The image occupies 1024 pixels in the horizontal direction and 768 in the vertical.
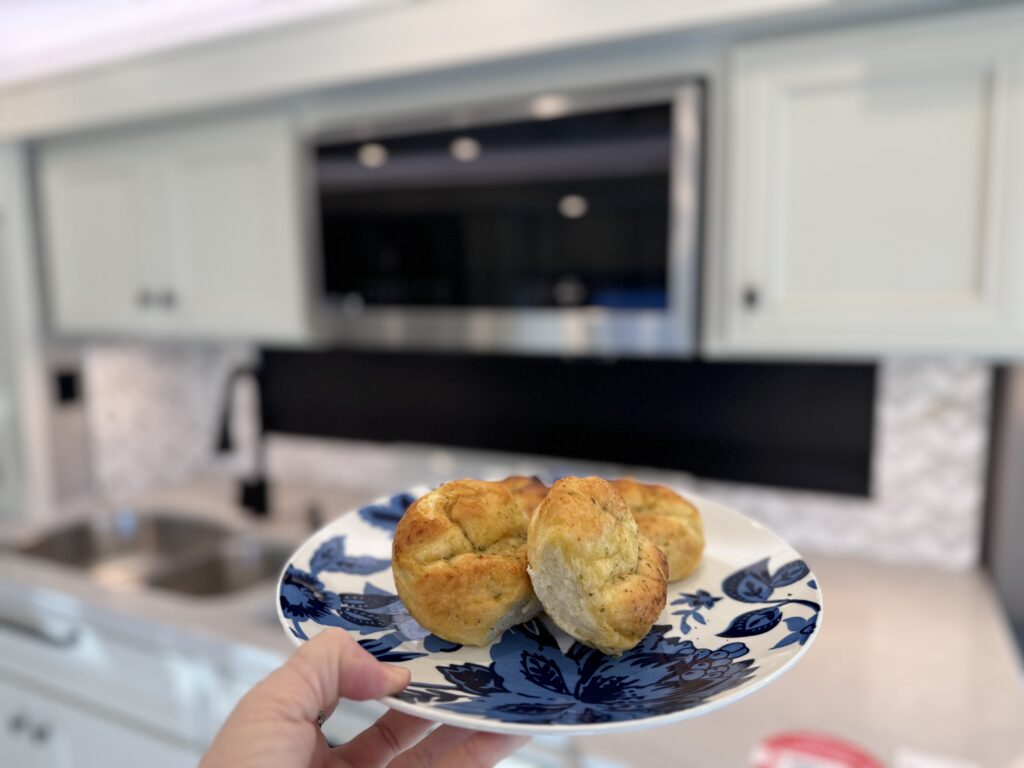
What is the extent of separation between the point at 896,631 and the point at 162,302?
194cm

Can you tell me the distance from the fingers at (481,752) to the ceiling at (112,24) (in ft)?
4.84

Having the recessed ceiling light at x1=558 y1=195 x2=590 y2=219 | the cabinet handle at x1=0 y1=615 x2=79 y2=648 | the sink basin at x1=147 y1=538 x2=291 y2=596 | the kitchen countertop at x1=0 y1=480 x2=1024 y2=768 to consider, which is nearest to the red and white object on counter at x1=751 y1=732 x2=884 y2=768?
the kitchen countertop at x1=0 y1=480 x2=1024 y2=768

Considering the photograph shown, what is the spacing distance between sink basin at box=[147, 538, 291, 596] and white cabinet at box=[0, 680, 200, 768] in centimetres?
37

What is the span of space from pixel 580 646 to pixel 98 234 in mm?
2127

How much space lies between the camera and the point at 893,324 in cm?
124

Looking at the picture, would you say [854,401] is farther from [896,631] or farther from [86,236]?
[86,236]

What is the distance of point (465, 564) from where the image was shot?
527 millimetres

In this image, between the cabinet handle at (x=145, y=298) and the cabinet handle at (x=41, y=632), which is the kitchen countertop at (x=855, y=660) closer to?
the cabinet handle at (x=41, y=632)

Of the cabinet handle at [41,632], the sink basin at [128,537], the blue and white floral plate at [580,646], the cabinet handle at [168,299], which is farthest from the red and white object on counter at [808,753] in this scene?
the cabinet handle at [168,299]

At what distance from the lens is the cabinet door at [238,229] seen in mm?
1772

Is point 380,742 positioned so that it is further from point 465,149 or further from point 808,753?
point 465,149

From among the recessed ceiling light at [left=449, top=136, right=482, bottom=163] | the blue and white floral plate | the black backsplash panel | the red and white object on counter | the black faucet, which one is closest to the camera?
the blue and white floral plate

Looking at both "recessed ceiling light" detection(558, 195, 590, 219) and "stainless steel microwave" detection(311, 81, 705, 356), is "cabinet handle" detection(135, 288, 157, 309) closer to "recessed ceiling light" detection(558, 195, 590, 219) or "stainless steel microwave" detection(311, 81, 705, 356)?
"stainless steel microwave" detection(311, 81, 705, 356)

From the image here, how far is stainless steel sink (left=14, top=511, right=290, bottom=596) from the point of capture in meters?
1.96
